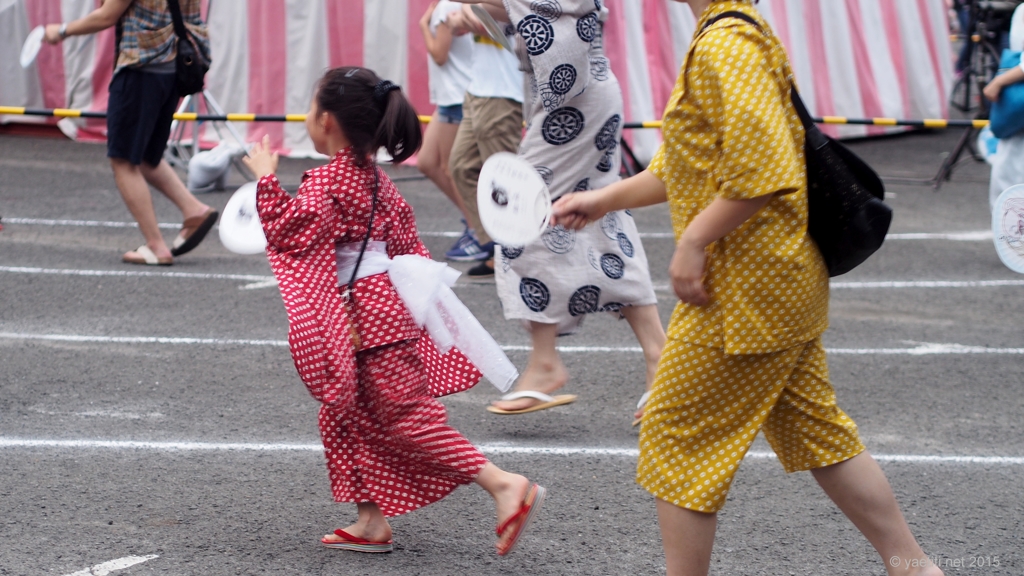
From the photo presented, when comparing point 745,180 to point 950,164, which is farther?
point 950,164

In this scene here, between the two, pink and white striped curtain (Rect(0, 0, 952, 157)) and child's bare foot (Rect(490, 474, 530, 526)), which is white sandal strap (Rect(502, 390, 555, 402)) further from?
pink and white striped curtain (Rect(0, 0, 952, 157))

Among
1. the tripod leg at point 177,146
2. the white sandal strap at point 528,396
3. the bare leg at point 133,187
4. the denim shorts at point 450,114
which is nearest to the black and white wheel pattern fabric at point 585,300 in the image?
the white sandal strap at point 528,396

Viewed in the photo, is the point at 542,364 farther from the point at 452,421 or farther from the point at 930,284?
the point at 930,284

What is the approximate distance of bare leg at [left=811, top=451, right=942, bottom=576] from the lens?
2.65m

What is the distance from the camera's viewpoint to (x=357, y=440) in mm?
3227

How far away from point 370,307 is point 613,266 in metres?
1.40

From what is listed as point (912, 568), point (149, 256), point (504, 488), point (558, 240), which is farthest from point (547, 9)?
point (149, 256)

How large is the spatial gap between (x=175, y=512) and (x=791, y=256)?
1.97 meters

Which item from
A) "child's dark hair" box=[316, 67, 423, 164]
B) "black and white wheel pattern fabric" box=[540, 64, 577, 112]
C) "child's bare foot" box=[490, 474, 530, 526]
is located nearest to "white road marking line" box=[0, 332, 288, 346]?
"black and white wheel pattern fabric" box=[540, 64, 577, 112]

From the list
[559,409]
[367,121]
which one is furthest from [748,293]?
[559,409]

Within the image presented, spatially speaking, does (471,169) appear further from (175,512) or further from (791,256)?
(791,256)

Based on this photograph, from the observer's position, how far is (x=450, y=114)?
23.8 feet

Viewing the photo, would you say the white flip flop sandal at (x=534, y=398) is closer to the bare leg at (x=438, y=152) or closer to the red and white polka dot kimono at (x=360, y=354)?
the red and white polka dot kimono at (x=360, y=354)

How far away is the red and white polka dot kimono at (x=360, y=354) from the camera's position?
304 centimetres
